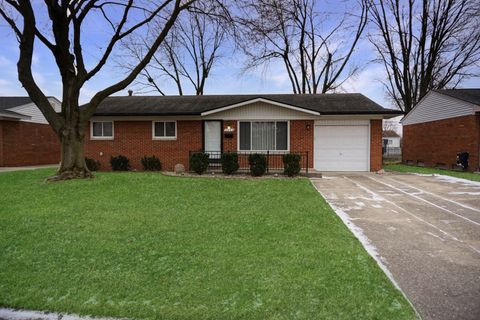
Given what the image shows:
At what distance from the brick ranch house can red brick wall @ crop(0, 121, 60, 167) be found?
7302 mm

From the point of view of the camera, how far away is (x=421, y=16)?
1063 inches

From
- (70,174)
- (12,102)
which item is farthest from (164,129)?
(12,102)

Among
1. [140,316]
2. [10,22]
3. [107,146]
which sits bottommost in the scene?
[140,316]

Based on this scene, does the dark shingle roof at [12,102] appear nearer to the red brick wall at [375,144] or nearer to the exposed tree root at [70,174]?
the exposed tree root at [70,174]

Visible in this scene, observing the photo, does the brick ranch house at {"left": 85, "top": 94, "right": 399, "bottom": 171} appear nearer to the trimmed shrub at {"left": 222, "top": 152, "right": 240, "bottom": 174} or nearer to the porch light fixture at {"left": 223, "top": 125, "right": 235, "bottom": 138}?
the porch light fixture at {"left": 223, "top": 125, "right": 235, "bottom": 138}

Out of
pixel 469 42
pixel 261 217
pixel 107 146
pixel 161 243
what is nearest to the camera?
pixel 161 243

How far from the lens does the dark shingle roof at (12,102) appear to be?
20.7m

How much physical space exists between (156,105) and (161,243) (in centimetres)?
1322

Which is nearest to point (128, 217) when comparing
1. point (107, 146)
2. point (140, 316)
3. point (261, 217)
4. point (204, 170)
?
point (261, 217)

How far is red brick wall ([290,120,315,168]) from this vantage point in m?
14.7

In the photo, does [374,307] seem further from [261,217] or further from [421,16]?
[421,16]

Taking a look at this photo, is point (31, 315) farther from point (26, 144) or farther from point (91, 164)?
point (26, 144)

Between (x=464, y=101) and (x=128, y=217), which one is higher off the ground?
(x=464, y=101)

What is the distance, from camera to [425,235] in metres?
5.16
